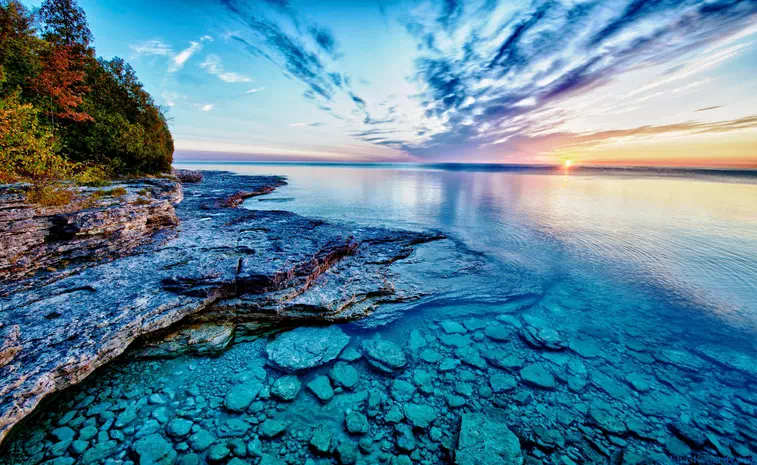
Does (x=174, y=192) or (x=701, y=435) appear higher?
(x=174, y=192)

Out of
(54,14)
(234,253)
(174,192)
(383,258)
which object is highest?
(54,14)

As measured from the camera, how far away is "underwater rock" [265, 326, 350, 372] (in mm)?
6688

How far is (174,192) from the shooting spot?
1842 centimetres

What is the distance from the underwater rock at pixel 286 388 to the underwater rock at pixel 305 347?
269 mm

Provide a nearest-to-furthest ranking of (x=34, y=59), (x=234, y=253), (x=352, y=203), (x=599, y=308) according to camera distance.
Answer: (x=599, y=308) → (x=234, y=253) → (x=34, y=59) → (x=352, y=203)

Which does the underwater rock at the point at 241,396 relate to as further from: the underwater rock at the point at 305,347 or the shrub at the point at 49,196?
the shrub at the point at 49,196

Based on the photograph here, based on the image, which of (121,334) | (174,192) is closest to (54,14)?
(174,192)

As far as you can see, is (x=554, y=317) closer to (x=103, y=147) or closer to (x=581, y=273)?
(x=581, y=273)

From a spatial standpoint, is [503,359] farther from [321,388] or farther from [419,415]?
[321,388]

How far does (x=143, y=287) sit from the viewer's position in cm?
756

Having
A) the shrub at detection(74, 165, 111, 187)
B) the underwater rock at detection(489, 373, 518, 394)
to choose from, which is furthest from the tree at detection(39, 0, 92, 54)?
the underwater rock at detection(489, 373, 518, 394)

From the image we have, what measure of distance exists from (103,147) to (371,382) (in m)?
26.0

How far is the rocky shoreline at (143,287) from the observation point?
5500 mm

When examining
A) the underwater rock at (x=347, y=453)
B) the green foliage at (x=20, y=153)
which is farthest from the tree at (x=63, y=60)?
the underwater rock at (x=347, y=453)
